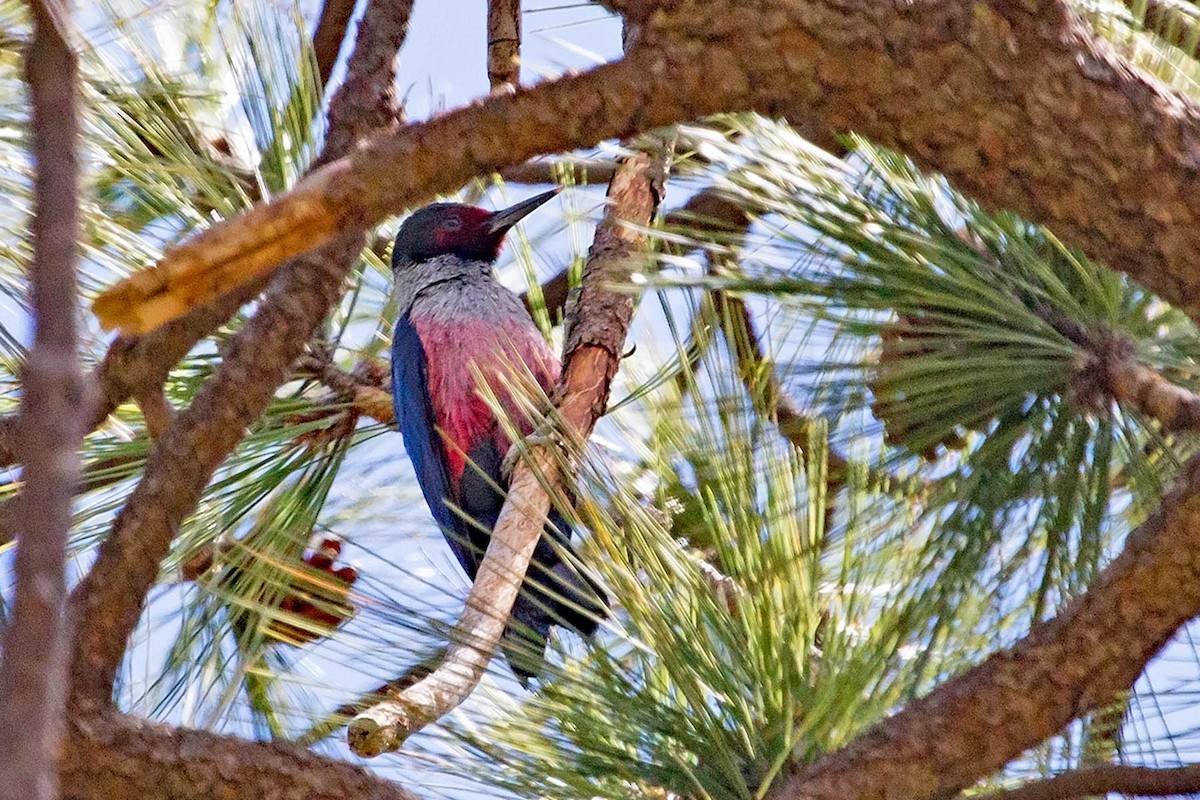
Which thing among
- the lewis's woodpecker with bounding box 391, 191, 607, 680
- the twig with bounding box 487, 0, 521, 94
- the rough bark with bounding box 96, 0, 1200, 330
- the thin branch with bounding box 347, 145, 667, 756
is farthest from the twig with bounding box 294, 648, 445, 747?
the twig with bounding box 487, 0, 521, 94

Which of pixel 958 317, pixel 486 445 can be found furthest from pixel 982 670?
pixel 486 445

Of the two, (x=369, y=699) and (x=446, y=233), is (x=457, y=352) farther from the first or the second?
(x=369, y=699)

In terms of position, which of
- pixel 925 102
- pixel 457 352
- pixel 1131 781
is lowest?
pixel 1131 781

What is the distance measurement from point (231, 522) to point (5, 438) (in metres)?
0.57

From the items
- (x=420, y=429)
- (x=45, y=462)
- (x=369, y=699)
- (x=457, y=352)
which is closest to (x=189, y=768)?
(x=369, y=699)

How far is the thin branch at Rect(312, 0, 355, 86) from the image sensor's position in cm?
237

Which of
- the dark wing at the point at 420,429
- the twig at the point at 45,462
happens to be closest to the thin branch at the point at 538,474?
the dark wing at the point at 420,429

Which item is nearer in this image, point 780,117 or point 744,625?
point 780,117

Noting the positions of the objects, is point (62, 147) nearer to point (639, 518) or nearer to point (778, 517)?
point (639, 518)

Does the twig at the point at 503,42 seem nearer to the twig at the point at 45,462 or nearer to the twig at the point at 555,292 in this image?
the twig at the point at 555,292

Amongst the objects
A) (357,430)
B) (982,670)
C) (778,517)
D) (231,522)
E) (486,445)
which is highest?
(486,445)

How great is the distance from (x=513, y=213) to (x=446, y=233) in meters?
0.32

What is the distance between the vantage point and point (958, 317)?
132 centimetres

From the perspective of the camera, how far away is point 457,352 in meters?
Answer: 3.12
